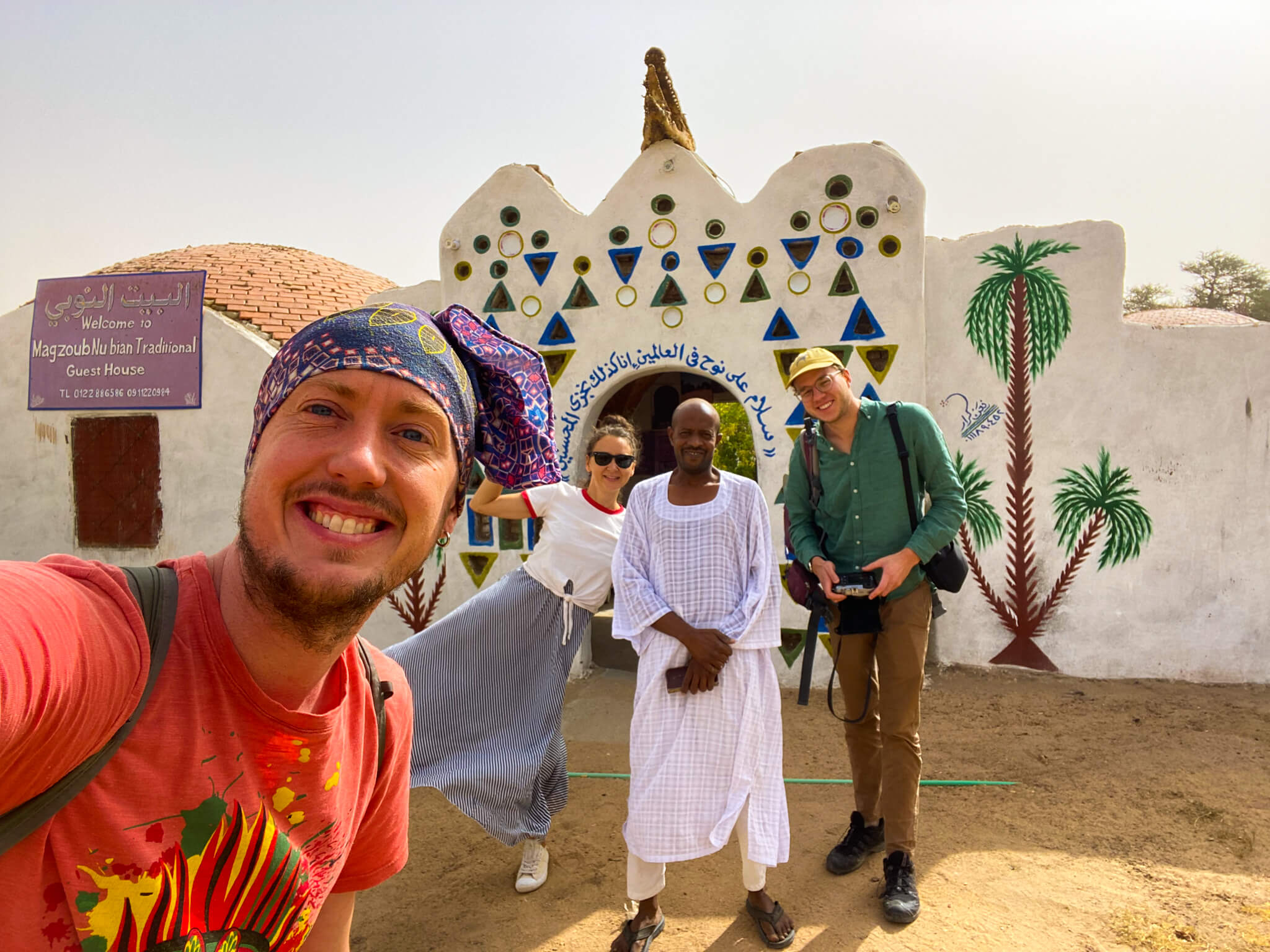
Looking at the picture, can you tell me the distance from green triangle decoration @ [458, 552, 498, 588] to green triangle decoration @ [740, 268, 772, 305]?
8.67 feet

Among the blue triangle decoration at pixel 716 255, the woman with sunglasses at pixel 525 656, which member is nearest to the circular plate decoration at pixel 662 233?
the blue triangle decoration at pixel 716 255

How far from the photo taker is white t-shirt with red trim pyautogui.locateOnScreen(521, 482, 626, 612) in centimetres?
355

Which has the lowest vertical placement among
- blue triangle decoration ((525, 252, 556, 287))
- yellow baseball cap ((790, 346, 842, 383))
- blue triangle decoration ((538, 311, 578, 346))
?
yellow baseball cap ((790, 346, 842, 383))

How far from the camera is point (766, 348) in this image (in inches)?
216

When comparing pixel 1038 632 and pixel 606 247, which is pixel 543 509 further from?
pixel 1038 632

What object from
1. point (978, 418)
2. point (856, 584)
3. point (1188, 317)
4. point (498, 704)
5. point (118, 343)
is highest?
point (1188, 317)

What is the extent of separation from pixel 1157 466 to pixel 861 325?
2.16 meters

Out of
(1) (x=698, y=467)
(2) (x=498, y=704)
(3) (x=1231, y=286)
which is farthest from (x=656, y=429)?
(3) (x=1231, y=286)

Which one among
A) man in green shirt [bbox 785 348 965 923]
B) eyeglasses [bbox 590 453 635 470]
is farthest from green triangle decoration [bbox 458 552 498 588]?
man in green shirt [bbox 785 348 965 923]

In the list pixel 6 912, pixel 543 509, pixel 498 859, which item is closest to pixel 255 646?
pixel 6 912

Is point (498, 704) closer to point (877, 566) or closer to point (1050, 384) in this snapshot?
point (877, 566)

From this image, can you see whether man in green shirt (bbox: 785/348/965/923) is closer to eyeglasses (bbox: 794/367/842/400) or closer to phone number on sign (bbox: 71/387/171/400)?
eyeglasses (bbox: 794/367/842/400)

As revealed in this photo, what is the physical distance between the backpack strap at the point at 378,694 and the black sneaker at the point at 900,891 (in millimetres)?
2379

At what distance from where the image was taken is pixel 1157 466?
17.4 ft
